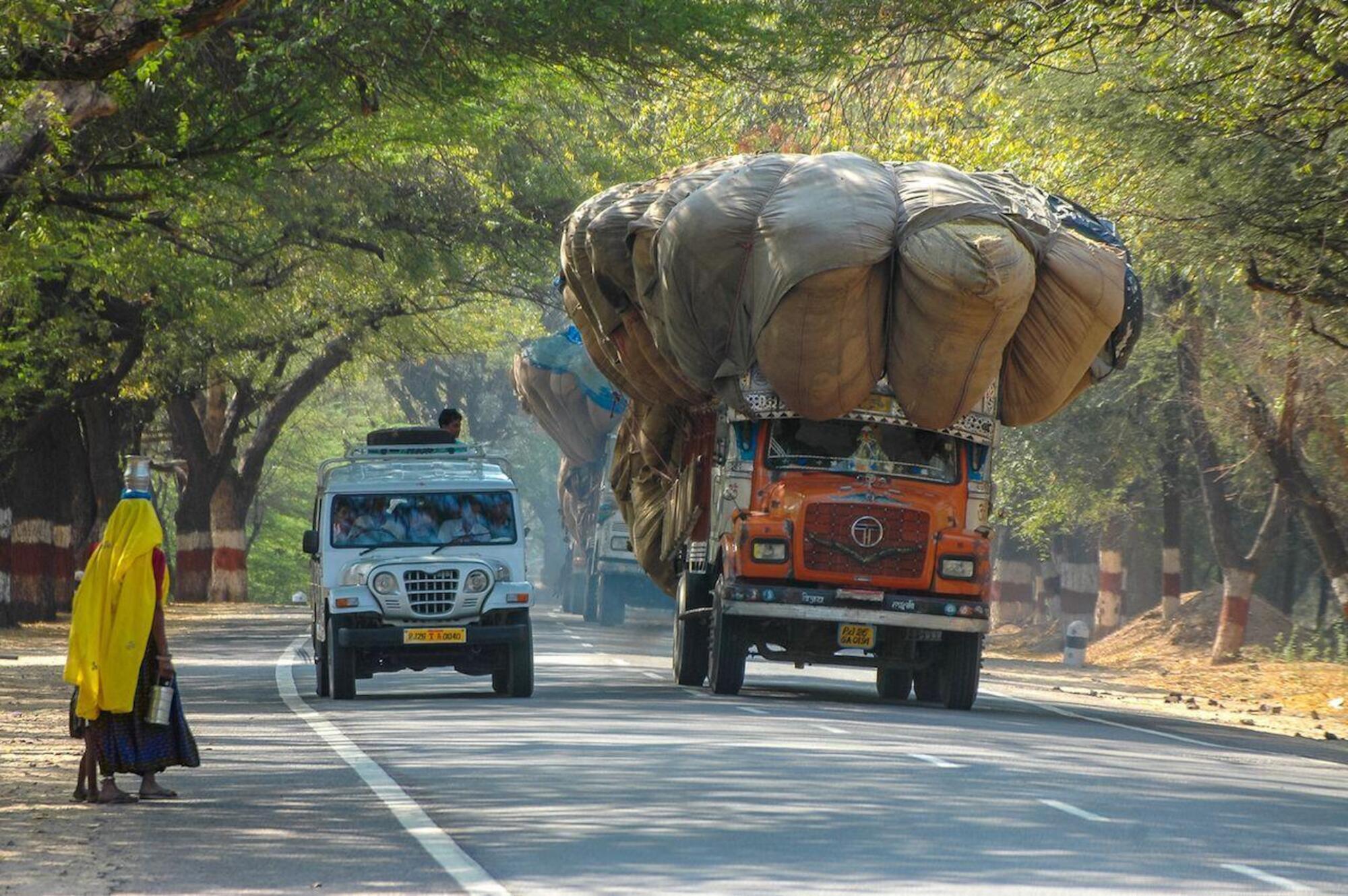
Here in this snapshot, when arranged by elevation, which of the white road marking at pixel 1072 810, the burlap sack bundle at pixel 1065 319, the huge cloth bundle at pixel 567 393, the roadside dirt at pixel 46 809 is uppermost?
the huge cloth bundle at pixel 567 393

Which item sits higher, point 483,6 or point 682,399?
point 483,6

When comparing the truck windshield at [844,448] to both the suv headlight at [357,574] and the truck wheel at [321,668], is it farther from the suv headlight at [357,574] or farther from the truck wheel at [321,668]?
the truck wheel at [321,668]

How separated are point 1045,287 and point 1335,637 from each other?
89.8ft

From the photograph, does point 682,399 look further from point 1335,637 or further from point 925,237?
point 1335,637

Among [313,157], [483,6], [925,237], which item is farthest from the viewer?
[313,157]

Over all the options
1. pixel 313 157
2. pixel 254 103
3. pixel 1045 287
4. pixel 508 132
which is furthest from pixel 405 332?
pixel 1045 287

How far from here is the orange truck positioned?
20375 millimetres

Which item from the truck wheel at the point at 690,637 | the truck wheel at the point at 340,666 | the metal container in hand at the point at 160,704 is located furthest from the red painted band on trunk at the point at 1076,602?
the metal container in hand at the point at 160,704

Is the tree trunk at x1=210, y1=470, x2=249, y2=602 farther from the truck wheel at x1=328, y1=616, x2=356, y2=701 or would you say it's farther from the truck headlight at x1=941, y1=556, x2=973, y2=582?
the truck headlight at x1=941, y1=556, x2=973, y2=582

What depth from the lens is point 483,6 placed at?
2081cm

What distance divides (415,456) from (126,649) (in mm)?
10412

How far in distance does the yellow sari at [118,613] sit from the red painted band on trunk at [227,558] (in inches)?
1691

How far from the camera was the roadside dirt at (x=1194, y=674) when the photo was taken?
88.8 ft

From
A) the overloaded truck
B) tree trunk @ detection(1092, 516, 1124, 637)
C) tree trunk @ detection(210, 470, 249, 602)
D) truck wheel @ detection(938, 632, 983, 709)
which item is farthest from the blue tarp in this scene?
truck wheel @ detection(938, 632, 983, 709)
